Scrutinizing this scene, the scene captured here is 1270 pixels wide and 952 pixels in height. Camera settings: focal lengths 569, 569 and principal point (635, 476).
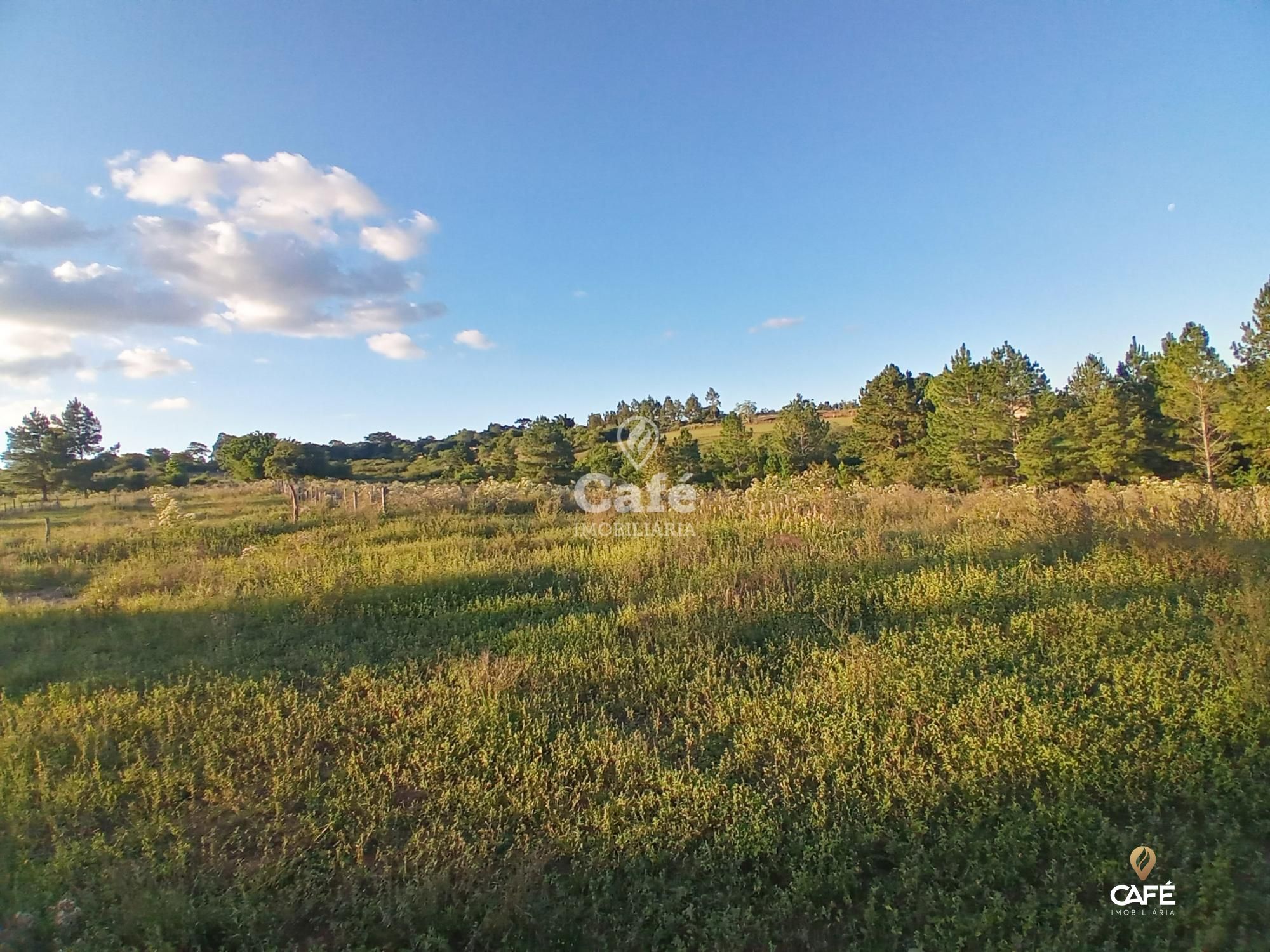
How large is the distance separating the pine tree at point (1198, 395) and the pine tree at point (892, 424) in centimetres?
1297

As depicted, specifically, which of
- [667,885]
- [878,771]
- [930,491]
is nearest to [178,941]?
[667,885]

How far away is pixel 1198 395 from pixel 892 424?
16.0 m

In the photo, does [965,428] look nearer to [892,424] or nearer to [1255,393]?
[892,424]

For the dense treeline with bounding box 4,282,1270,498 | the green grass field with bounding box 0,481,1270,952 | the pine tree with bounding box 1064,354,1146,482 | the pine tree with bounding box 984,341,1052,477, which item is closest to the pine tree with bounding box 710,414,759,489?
the dense treeline with bounding box 4,282,1270,498

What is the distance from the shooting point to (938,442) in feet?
123

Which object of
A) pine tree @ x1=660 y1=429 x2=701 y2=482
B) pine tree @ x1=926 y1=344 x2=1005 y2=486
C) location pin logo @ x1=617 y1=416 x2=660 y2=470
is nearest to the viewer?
location pin logo @ x1=617 y1=416 x2=660 y2=470

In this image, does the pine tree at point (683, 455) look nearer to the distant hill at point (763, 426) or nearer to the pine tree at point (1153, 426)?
the distant hill at point (763, 426)

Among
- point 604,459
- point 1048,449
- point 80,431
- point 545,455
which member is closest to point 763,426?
point 604,459

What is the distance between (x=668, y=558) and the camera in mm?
7879

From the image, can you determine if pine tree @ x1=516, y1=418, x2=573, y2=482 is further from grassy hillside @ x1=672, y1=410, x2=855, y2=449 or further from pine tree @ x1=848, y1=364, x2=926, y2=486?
pine tree @ x1=848, y1=364, x2=926, y2=486

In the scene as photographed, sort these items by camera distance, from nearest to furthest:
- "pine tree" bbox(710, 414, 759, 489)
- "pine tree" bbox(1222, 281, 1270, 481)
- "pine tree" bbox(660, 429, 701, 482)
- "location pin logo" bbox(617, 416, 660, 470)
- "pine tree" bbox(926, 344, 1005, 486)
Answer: "location pin logo" bbox(617, 416, 660, 470), "pine tree" bbox(1222, 281, 1270, 481), "pine tree" bbox(660, 429, 701, 482), "pine tree" bbox(926, 344, 1005, 486), "pine tree" bbox(710, 414, 759, 489)

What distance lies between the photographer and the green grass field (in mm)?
2572

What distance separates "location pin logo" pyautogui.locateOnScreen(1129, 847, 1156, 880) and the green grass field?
6 cm

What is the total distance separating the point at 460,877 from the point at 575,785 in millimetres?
804
